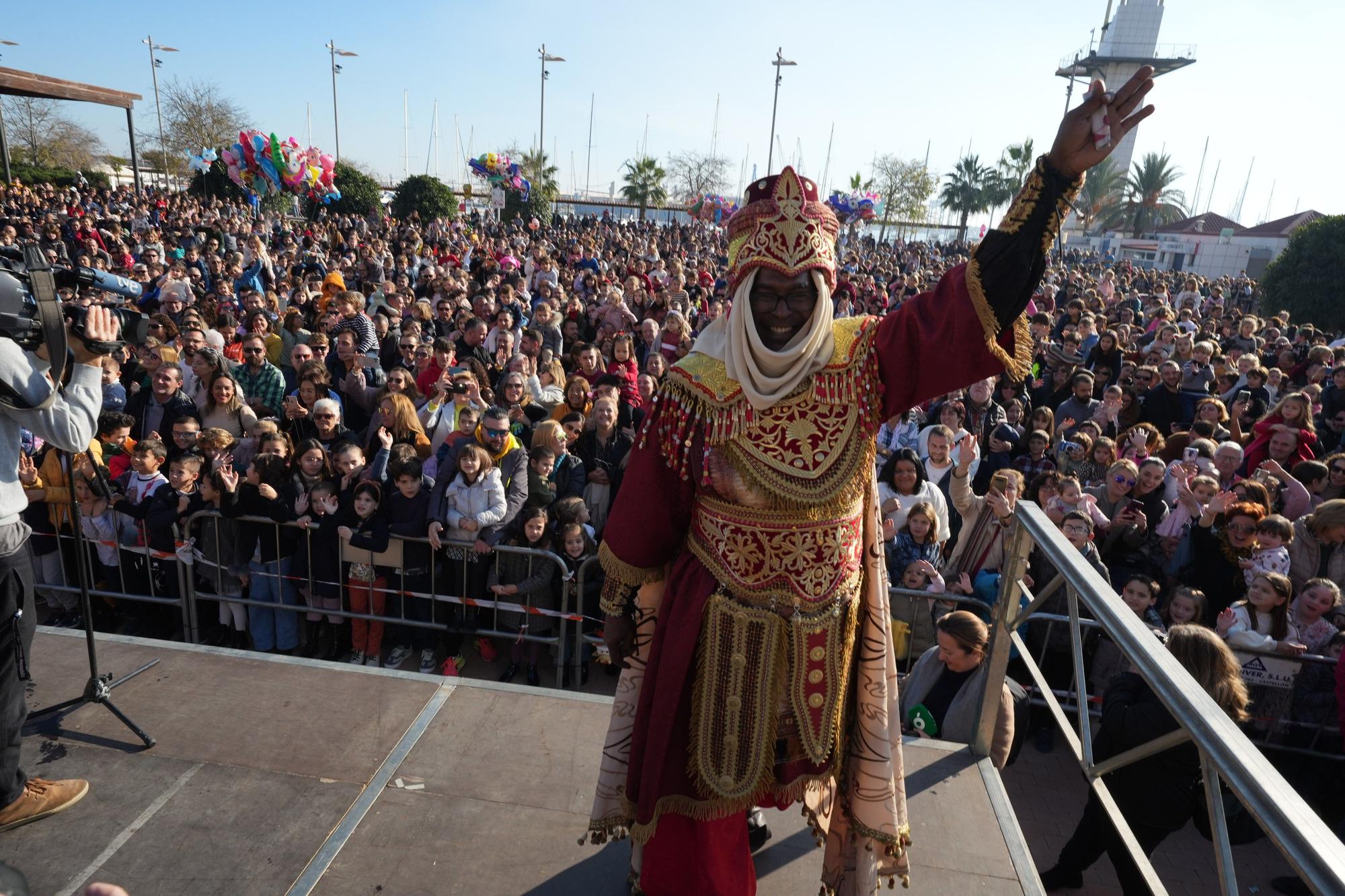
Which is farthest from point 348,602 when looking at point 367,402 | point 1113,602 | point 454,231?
point 454,231

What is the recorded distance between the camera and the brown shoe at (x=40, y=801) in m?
2.68

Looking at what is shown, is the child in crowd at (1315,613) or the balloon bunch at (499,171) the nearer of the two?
the child in crowd at (1315,613)

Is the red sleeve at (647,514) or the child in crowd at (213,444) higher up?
the red sleeve at (647,514)

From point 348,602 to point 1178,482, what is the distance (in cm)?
601

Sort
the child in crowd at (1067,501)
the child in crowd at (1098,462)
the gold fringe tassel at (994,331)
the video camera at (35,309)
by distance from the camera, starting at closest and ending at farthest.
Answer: the gold fringe tassel at (994,331) → the video camera at (35,309) → the child in crowd at (1067,501) → the child in crowd at (1098,462)

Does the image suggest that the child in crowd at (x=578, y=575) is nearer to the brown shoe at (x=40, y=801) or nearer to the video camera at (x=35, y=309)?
the brown shoe at (x=40, y=801)

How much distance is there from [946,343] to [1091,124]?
0.58 meters

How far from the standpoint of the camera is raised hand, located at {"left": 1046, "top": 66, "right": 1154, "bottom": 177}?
180 centimetres

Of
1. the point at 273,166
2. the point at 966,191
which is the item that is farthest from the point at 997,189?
the point at 273,166

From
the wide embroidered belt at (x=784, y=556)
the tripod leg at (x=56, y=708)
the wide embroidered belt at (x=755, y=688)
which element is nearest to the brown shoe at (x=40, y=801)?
the tripod leg at (x=56, y=708)

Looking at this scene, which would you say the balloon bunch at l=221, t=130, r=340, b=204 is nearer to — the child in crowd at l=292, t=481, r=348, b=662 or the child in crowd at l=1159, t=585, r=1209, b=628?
the child in crowd at l=292, t=481, r=348, b=662

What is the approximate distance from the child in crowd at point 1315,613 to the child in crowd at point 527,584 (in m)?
4.41

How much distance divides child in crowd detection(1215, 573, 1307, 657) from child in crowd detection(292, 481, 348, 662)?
211 inches

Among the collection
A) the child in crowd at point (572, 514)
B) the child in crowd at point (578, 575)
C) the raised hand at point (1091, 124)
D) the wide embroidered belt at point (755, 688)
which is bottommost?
the child in crowd at point (578, 575)
